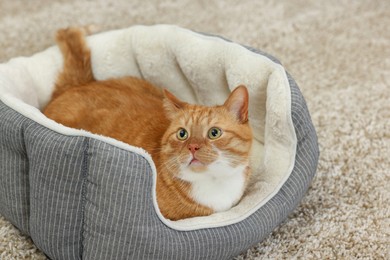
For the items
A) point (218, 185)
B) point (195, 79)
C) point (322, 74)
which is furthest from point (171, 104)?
point (322, 74)

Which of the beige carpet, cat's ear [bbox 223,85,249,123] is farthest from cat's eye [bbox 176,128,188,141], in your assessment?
the beige carpet

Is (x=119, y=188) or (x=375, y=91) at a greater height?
(x=119, y=188)

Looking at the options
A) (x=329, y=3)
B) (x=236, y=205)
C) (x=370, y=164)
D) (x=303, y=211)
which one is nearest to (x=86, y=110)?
(x=236, y=205)

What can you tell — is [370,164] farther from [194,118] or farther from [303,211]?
[194,118]

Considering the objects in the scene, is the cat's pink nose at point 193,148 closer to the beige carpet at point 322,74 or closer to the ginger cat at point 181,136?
the ginger cat at point 181,136

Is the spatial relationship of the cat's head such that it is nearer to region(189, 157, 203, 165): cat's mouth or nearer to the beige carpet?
region(189, 157, 203, 165): cat's mouth

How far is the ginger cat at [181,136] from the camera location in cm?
126

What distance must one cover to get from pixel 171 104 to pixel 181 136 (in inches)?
4.1

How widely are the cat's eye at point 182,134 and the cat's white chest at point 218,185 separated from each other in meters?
0.08

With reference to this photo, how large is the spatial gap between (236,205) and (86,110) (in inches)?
21.2

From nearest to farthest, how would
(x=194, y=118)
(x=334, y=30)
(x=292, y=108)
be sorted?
(x=194, y=118), (x=292, y=108), (x=334, y=30)

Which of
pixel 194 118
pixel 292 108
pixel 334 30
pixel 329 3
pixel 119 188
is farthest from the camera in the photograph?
pixel 329 3

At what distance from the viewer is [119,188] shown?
116cm

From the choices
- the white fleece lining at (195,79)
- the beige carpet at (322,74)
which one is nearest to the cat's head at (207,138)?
the white fleece lining at (195,79)
